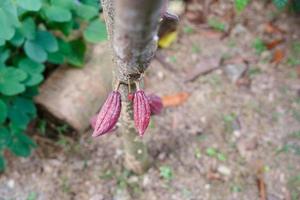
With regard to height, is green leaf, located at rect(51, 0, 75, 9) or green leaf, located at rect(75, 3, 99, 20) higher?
green leaf, located at rect(51, 0, 75, 9)

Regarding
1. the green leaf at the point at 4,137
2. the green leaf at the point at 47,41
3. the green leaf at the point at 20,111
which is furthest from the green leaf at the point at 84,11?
the green leaf at the point at 4,137

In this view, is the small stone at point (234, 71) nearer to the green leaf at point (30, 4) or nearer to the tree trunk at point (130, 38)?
the tree trunk at point (130, 38)

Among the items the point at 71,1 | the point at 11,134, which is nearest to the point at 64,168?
the point at 11,134

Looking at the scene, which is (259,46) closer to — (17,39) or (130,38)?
(17,39)

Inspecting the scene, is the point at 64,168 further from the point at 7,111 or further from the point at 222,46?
the point at 222,46

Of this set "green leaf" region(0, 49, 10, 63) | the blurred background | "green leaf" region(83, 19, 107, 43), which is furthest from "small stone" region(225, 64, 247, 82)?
"green leaf" region(0, 49, 10, 63)

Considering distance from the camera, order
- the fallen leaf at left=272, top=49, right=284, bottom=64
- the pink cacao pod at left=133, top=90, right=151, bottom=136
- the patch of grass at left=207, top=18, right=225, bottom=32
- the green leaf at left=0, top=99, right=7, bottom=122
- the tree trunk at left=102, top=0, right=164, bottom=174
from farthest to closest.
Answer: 1. the patch of grass at left=207, top=18, right=225, bottom=32
2. the fallen leaf at left=272, top=49, right=284, bottom=64
3. the green leaf at left=0, top=99, right=7, bottom=122
4. the pink cacao pod at left=133, top=90, right=151, bottom=136
5. the tree trunk at left=102, top=0, right=164, bottom=174

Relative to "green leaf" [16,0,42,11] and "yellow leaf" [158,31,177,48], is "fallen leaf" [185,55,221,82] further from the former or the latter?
"green leaf" [16,0,42,11]
